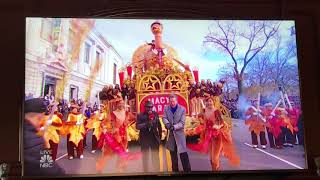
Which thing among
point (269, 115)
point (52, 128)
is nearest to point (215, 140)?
point (269, 115)

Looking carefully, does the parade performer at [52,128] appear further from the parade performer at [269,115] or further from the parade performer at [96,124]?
the parade performer at [269,115]

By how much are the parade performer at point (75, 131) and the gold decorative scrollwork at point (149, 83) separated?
1.05ft

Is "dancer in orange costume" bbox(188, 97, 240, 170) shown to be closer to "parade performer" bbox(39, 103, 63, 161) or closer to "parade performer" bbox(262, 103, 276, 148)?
"parade performer" bbox(262, 103, 276, 148)

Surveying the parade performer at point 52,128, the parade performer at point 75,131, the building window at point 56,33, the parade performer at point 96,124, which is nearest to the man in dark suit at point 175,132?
the parade performer at point 96,124

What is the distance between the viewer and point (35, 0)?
8.39ft

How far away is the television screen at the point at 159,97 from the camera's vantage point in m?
2.28

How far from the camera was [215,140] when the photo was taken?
92.4 inches

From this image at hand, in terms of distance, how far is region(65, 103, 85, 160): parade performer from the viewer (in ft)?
7.43

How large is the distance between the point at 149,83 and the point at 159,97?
0.09m

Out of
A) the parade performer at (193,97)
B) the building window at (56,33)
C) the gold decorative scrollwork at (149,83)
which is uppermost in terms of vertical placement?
the building window at (56,33)

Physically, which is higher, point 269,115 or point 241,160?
point 269,115

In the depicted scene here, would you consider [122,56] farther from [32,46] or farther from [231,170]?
[231,170]

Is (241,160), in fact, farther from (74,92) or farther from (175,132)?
(74,92)

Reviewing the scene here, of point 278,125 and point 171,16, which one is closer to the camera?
point 278,125
